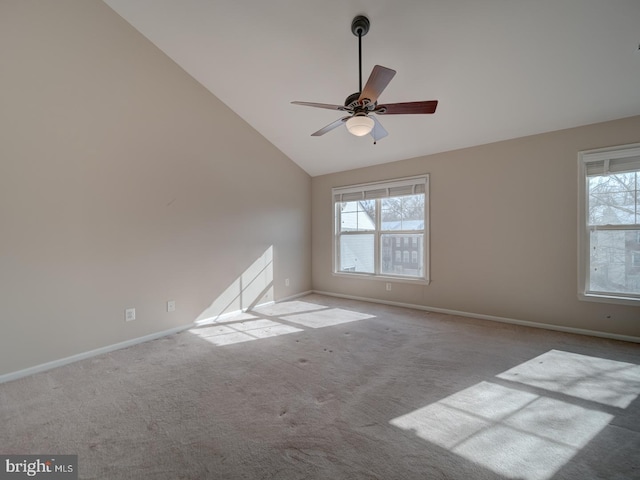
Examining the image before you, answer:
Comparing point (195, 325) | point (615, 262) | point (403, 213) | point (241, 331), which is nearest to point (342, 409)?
point (241, 331)

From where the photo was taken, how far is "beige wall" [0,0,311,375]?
2369 mm

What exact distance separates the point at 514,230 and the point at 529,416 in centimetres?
250

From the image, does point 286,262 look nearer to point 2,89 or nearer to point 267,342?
point 267,342

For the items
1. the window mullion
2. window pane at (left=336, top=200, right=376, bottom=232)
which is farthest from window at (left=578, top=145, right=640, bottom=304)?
window pane at (left=336, top=200, right=376, bottom=232)

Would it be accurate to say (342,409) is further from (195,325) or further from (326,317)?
(195,325)

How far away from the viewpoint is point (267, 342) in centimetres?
314

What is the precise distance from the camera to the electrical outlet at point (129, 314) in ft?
9.89

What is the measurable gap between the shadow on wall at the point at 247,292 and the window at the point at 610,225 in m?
4.18

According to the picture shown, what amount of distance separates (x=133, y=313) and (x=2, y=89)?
2254mm

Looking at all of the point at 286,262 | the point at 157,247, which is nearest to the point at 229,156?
the point at 157,247

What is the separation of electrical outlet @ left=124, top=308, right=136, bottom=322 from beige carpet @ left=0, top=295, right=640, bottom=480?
360 millimetres

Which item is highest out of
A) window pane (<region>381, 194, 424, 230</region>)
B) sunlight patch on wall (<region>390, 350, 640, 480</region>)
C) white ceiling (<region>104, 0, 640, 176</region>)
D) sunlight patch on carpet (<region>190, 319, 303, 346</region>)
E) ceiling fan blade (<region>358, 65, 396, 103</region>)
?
white ceiling (<region>104, 0, 640, 176</region>)

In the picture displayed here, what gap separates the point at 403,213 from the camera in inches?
182

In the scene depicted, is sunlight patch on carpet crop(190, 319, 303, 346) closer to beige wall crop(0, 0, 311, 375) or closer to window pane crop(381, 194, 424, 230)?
beige wall crop(0, 0, 311, 375)
